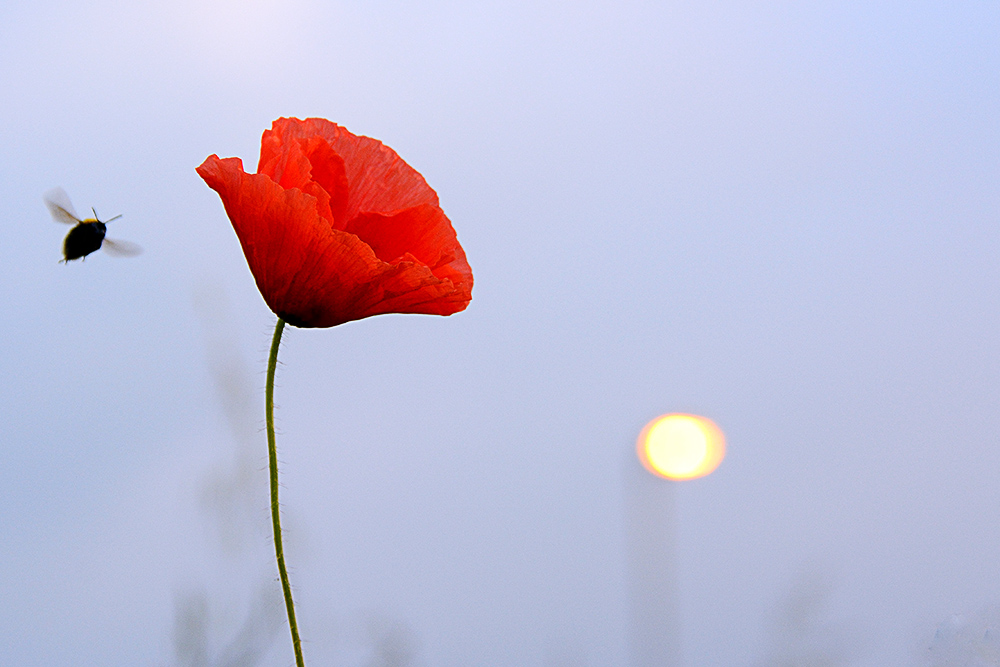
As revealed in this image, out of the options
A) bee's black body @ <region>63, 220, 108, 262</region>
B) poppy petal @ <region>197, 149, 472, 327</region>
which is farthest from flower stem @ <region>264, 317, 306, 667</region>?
bee's black body @ <region>63, 220, 108, 262</region>

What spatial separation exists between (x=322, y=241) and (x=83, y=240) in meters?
0.23

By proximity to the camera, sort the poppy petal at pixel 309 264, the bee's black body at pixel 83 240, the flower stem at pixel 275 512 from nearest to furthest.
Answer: the flower stem at pixel 275 512 → the poppy petal at pixel 309 264 → the bee's black body at pixel 83 240

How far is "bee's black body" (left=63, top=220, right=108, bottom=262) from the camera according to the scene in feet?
1.69

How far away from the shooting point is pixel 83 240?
0.52 meters

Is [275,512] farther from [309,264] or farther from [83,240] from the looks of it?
[83,240]

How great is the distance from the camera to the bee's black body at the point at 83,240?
0.51 m

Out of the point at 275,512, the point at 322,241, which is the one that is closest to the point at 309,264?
the point at 322,241

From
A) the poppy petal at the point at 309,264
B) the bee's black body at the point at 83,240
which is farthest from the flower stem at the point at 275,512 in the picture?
the bee's black body at the point at 83,240

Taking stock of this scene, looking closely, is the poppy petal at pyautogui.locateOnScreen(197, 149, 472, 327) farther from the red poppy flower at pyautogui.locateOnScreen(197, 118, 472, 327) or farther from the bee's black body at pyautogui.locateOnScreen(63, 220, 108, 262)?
the bee's black body at pyautogui.locateOnScreen(63, 220, 108, 262)

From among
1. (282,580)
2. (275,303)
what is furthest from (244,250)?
(282,580)

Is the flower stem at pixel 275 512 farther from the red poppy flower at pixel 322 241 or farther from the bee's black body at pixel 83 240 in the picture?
the bee's black body at pixel 83 240

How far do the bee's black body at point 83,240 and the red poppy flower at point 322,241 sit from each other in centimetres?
16

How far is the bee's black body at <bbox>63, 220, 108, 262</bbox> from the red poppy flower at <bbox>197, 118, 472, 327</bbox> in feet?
0.54

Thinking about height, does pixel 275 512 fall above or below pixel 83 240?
below
